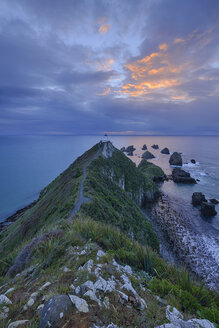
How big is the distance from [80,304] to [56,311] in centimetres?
42

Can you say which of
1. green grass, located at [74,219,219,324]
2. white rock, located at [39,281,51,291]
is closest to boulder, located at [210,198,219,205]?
green grass, located at [74,219,219,324]

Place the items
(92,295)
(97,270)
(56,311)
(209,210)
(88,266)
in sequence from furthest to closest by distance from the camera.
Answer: (209,210)
(88,266)
(97,270)
(92,295)
(56,311)

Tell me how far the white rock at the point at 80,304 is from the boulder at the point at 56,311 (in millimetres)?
73

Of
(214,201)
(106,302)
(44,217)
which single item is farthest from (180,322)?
(214,201)

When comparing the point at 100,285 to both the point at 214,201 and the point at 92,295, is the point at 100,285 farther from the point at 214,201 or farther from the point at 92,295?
the point at 214,201

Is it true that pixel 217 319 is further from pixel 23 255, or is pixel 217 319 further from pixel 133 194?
pixel 133 194

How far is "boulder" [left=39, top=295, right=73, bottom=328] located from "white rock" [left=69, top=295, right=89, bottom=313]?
73mm

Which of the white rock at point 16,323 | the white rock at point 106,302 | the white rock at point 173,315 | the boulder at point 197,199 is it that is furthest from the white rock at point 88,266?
the boulder at point 197,199

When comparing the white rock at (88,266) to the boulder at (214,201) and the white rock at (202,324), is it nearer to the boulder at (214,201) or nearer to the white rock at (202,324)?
the white rock at (202,324)

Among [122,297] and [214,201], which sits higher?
[122,297]

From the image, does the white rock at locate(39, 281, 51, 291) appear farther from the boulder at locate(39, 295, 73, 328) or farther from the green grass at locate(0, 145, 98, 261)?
the green grass at locate(0, 145, 98, 261)

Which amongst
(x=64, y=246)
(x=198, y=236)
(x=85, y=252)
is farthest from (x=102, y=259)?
(x=198, y=236)

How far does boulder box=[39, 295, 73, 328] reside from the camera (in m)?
2.16

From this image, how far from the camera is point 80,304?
2449mm
